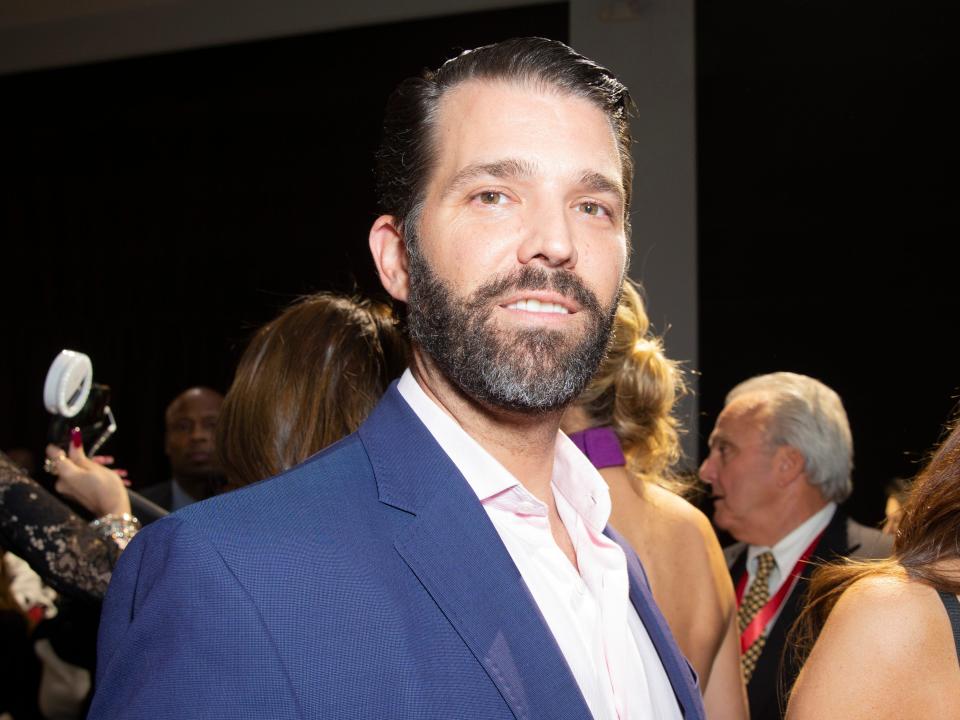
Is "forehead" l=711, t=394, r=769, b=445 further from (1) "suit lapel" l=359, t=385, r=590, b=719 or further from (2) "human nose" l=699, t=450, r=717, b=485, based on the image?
(1) "suit lapel" l=359, t=385, r=590, b=719

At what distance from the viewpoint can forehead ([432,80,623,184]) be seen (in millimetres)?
1194

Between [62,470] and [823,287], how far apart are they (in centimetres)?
440

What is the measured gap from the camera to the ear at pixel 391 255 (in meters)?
1.31

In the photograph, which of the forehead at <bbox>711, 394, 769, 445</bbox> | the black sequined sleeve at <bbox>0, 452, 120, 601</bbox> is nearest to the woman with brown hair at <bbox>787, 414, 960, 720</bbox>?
the black sequined sleeve at <bbox>0, 452, 120, 601</bbox>

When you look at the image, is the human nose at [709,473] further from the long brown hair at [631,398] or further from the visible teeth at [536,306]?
→ the visible teeth at [536,306]

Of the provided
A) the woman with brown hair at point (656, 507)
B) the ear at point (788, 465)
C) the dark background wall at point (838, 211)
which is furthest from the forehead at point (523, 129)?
the dark background wall at point (838, 211)

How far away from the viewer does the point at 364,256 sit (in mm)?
6820

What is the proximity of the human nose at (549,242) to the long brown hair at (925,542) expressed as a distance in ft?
2.05

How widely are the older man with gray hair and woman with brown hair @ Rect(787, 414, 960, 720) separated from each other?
1.55m

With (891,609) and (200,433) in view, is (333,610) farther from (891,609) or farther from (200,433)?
(200,433)

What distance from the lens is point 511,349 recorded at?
3.71 feet

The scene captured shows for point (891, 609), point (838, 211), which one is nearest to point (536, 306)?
point (891, 609)

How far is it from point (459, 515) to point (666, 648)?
417 millimetres

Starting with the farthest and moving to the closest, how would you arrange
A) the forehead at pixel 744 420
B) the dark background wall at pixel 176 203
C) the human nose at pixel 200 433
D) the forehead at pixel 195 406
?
the dark background wall at pixel 176 203 < the forehead at pixel 195 406 < the human nose at pixel 200 433 < the forehead at pixel 744 420
